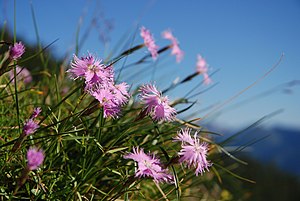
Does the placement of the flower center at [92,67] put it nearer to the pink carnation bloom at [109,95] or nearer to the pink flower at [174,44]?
the pink carnation bloom at [109,95]

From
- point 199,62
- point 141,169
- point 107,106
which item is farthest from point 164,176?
point 199,62

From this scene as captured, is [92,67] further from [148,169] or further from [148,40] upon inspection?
[148,40]

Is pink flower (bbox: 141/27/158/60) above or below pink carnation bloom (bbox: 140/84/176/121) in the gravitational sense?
above

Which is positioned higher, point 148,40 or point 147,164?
point 148,40

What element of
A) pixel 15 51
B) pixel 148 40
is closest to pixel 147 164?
pixel 15 51

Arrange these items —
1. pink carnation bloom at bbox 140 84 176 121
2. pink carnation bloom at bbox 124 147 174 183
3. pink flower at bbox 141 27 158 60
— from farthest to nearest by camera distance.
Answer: pink flower at bbox 141 27 158 60 → pink carnation bloom at bbox 140 84 176 121 → pink carnation bloom at bbox 124 147 174 183

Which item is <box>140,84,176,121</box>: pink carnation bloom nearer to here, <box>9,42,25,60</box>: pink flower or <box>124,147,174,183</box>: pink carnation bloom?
<box>124,147,174,183</box>: pink carnation bloom

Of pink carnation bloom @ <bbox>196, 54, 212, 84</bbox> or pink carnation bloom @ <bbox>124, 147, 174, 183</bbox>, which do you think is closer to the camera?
pink carnation bloom @ <bbox>124, 147, 174, 183</bbox>

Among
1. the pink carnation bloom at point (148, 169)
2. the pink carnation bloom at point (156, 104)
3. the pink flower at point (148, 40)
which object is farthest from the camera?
the pink flower at point (148, 40)

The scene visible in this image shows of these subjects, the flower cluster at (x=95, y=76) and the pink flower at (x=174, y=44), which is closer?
the flower cluster at (x=95, y=76)

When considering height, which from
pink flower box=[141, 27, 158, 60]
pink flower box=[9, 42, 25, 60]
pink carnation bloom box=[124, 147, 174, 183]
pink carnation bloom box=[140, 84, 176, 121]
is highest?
pink flower box=[141, 27, 158, 60]

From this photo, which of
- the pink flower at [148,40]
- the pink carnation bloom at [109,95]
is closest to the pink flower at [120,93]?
the pink carnation bloom at [109,95]

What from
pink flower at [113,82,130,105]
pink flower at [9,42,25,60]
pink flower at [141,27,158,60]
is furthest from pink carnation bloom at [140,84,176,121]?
pink flower at [141,27,158,60]

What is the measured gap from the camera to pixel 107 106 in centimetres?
96
